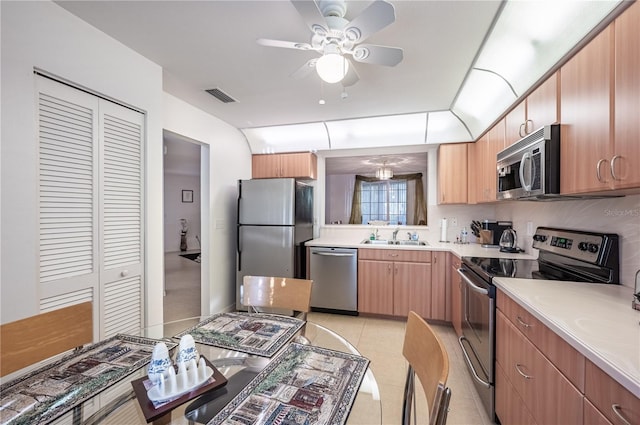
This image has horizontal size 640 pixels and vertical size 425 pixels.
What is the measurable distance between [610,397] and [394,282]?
8.09ft

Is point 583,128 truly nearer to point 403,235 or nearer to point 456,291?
point 456,291

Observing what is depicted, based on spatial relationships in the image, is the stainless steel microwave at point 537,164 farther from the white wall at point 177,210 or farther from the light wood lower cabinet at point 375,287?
the white wall at point 177,210

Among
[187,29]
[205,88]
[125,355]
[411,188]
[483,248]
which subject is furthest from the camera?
[411,188]

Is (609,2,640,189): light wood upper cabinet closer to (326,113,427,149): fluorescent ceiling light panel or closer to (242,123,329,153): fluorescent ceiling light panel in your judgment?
(326,113,427,149): fluorescent ceiling light panel

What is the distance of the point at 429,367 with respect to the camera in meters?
0.90

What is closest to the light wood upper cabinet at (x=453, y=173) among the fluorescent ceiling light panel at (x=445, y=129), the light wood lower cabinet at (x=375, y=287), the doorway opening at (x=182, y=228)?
the fluorescent ceiling light panel at (x=445, y=129)

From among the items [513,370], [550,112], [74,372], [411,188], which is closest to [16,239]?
[74,372]

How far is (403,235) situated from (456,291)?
121cm

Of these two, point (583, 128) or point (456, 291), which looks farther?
point (456, 291)

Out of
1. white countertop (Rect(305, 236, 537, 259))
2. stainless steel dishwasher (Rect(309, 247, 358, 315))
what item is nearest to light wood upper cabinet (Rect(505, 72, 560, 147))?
white countertop (Rect(305, 236, 537, 259))

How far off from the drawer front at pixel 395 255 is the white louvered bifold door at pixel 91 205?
2.32 m

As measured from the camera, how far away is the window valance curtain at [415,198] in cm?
547

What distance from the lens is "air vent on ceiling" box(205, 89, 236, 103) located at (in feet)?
8.60

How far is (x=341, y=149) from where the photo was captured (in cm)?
393
